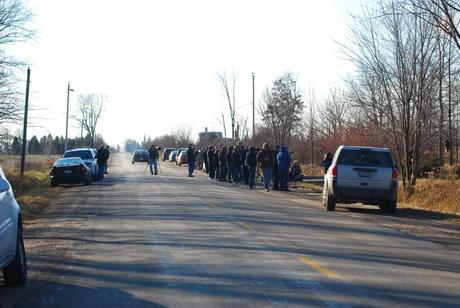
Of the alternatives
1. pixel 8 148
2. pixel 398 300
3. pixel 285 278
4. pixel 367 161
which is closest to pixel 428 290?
pixel 398 300

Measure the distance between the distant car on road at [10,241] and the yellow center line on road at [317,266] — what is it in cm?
379

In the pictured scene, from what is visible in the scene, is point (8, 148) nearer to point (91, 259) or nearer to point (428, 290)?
point (91, 259)

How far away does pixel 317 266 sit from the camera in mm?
8750

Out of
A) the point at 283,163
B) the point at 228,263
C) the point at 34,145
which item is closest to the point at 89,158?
the point at 283,163

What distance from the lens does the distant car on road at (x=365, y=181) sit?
1747 centimetres

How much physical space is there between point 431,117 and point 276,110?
1305 inches

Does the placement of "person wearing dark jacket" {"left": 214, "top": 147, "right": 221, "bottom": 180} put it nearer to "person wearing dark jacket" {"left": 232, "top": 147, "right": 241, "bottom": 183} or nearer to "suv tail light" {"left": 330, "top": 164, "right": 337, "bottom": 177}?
"person wearing dark jacket" {"left": 232, "top": 147, "right": 241, "bottom": 183}

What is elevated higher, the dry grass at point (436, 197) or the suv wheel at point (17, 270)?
the dry grass at point (436, 197)

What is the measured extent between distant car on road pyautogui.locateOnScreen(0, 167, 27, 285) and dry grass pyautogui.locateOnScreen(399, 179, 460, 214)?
43.7 feet

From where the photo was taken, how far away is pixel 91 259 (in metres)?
9.48

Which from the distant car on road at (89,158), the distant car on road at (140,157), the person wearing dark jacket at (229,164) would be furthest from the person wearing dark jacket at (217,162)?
the distant car on road at (140,157)

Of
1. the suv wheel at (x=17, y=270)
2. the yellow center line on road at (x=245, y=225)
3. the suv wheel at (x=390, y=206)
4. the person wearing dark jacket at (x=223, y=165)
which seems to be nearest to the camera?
the suv wheel at (x=17, y=270)

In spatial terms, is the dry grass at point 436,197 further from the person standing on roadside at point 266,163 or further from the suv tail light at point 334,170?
the person standing on roadside at point 266,163

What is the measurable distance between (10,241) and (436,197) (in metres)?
15.2
